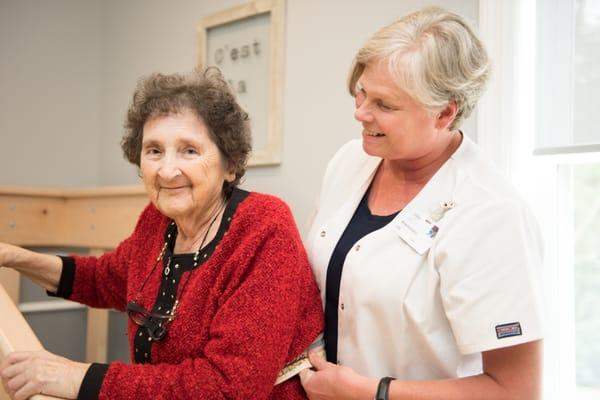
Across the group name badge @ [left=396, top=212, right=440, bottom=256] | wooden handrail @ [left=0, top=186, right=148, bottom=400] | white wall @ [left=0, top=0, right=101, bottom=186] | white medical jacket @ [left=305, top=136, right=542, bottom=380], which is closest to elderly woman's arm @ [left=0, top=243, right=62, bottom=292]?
white medical jacket @ [left=305, top=136, right=542, bottom=380]

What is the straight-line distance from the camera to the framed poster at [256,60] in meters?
2.35

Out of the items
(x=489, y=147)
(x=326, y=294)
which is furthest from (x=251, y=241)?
(x=489, y=147)

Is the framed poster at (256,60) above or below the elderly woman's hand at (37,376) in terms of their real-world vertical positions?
above

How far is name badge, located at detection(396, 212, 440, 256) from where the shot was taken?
1.25m

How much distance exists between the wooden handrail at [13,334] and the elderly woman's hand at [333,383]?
524mm

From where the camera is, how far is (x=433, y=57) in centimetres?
122

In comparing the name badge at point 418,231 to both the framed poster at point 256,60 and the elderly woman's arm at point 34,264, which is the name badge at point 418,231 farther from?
the framed poster at point 256,60

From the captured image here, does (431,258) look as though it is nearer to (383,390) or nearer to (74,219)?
(383,390)

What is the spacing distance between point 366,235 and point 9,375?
0.78m

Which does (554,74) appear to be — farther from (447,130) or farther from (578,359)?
(578,359)

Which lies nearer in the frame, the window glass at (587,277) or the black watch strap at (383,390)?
the black watch strap at (383,390)

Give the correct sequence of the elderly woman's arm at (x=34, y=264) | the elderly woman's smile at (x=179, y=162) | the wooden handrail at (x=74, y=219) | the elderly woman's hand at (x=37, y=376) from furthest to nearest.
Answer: the wooden handrail at (x=74, y=219) → the elderly woman's arm at (x=34, y=264) → the elderly woman's smile at (x=179, y=162) → the elderly woman's hand at (x=37, y=376)

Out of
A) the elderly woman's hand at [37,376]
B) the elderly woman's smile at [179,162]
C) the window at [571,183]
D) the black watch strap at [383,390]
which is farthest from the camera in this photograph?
the window at [571,183]

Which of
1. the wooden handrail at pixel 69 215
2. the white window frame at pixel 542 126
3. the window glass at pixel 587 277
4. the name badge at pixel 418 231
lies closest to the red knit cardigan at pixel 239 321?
the name badge at pixel 418 231
